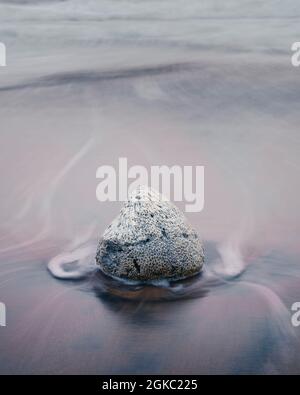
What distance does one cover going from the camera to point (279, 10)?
30.4 ft

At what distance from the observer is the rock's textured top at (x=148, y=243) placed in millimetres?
4246

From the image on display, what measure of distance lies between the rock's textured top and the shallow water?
98 mm

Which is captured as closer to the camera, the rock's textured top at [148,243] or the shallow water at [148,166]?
the shallow water at [148,166]

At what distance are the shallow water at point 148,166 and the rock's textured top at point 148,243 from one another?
10cm

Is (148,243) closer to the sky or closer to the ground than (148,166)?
closer to the ground

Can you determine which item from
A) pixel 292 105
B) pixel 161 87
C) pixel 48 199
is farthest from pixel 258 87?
pixel 48 199

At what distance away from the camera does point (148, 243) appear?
4.25 meters

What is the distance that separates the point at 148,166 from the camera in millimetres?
6094

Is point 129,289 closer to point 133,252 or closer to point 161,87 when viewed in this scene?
point 133,252

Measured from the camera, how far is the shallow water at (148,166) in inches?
152

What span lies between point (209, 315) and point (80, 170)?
2.41 meters

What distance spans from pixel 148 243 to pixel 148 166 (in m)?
1.93

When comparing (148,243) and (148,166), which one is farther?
(148,166)

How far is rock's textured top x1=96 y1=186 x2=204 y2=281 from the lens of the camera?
13.9ft
